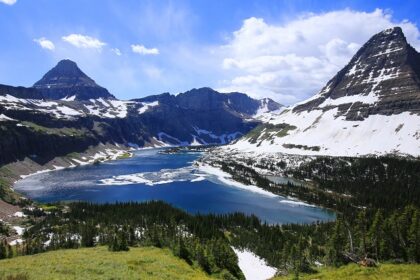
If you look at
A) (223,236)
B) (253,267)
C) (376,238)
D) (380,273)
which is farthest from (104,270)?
(223,236)

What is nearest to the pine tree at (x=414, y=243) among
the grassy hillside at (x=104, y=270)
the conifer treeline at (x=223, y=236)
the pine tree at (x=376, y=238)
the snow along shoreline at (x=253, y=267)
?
the conifer treeline at (x=223, y=236)

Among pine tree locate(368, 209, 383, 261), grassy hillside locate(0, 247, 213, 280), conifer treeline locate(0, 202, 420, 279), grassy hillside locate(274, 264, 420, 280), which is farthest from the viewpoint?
pine tree locate(368, 209, 383, 261)

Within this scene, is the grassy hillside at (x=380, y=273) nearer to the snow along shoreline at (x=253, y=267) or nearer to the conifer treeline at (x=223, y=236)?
the conifer treeline at (x=223, y=236)

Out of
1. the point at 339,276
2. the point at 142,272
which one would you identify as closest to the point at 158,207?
the point at 142,272

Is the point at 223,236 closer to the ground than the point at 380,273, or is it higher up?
closer to the ground

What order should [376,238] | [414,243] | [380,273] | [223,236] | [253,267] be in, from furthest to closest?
[223,236]
[253,267]
[376,238]
[414,243]
[380,273]

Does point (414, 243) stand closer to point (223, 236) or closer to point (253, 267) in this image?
point (253, 267)

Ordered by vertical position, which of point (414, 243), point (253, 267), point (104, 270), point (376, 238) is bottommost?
point (253, 267)

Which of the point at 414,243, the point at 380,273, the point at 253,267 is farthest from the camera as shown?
the point at 253,267

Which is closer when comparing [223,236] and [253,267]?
[253,267]

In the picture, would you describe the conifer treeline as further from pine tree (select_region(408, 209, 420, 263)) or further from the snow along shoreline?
the snow along shoreline

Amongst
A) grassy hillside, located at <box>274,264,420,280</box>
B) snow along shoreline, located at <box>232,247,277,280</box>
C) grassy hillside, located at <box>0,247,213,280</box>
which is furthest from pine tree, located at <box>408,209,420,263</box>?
grassy hillside, located at <box>0,247,213,280</box>

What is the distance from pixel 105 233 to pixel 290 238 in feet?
210

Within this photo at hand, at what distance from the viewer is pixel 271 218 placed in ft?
561
